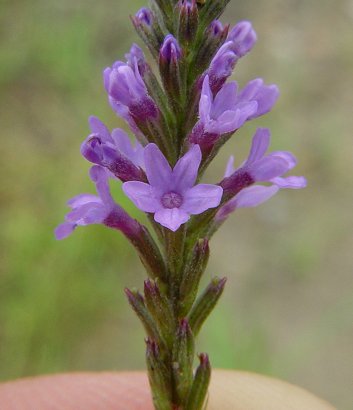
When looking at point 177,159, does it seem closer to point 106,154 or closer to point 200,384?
point 106,154

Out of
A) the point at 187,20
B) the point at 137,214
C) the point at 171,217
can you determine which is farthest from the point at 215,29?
the point at 137,214

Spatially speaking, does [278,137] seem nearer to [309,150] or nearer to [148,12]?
[309,150]

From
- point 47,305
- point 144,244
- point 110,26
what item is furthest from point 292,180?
point 110,26

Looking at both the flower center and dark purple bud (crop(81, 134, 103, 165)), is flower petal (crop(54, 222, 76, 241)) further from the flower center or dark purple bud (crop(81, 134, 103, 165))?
the flower center

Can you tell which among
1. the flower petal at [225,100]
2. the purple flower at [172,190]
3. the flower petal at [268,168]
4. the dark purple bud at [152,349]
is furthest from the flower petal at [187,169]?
the dark purple bud at [152,349]

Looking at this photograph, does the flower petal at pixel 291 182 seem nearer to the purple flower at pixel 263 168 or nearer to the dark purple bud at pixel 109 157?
the purple flower at pixel 263 168

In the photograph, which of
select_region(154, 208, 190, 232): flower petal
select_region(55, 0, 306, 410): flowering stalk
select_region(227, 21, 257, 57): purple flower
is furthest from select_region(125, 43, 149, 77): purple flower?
select_region(154, 208, 190, 232): flower petal

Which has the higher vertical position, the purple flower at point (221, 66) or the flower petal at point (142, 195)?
the purple flower at point (221, 66)

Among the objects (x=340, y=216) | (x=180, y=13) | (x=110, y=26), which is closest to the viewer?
(x=180, y=13)
